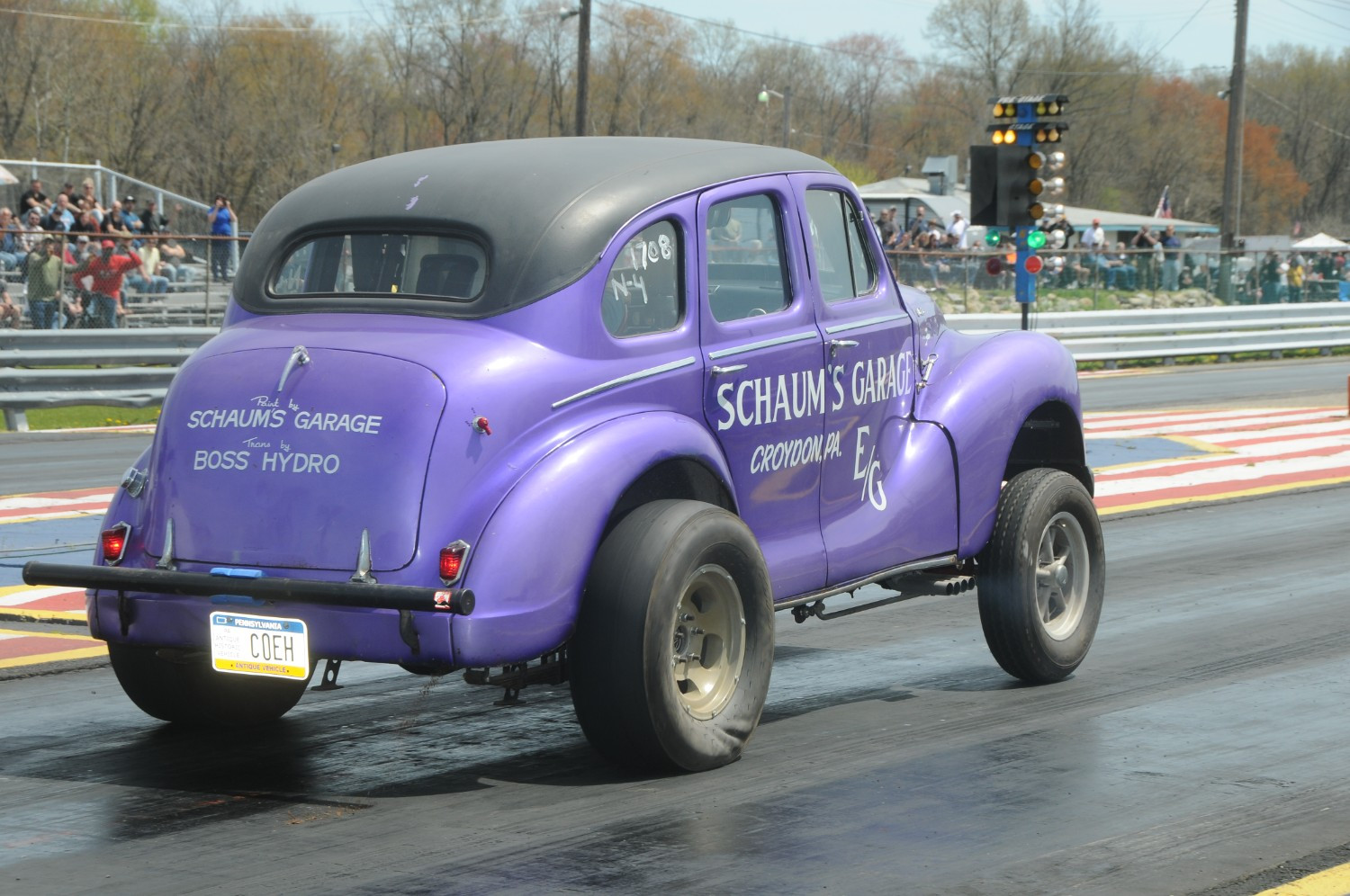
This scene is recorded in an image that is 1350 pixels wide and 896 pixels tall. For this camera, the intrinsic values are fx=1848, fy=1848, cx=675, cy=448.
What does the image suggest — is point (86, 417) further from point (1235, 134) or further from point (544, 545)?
point (1235, 134)

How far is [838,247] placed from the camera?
23.6ft

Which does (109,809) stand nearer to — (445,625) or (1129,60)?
(445,625)

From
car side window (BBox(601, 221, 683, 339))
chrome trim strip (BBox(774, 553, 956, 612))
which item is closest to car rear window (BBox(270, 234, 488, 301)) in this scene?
car side window (BBox(601, 221, 683, 339))

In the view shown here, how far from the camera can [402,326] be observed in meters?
6.00

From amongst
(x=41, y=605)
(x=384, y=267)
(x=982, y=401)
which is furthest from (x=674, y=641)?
(x=41, y=605)

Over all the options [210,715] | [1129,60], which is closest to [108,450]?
[210,715]

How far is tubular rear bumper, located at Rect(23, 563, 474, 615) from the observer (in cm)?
535

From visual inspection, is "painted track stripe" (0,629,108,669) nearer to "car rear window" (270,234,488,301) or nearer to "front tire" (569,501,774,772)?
"car rear window" (270,234,488,301)

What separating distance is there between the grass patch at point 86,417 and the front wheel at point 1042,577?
1482 cm

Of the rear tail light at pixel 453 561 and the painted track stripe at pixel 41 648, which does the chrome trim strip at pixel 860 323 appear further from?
the painted track stripe at pixel 41 648

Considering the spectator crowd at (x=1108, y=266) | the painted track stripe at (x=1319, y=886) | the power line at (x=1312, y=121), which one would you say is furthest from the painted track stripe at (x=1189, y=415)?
the power line at (x=1312, y=121)

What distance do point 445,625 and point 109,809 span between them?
1243 mm

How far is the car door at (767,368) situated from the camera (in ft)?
21.2

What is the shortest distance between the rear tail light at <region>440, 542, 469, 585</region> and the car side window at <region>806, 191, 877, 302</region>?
6.97 feet
